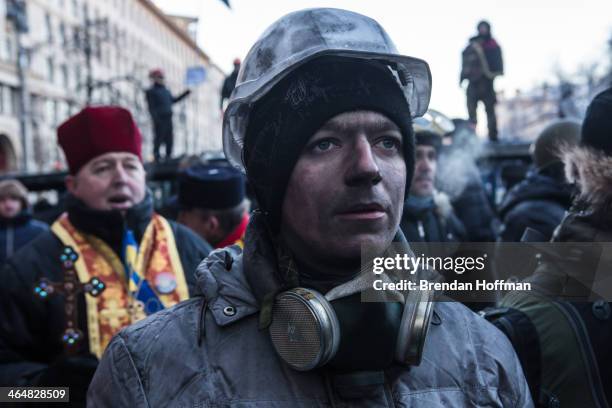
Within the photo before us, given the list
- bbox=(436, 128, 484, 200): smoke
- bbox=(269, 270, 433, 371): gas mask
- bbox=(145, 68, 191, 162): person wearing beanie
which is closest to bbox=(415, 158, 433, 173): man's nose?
bbox=(436, 128, 484, 200): smoke

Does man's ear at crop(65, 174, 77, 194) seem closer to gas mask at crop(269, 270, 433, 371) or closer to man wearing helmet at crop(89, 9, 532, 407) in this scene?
man wearing helmet at crop(89, 9, 532, 407)

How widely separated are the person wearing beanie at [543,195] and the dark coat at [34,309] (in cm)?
202

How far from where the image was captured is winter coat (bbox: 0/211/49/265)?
229 inches

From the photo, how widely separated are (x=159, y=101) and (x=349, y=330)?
12.3 meters

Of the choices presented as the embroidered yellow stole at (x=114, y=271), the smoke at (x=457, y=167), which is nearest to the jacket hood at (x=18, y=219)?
the embroidered yellow stole at (x=114, y=271)

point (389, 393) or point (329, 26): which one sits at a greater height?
point (329, 26)

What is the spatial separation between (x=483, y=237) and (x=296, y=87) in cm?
388

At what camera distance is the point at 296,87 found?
1.54 meters

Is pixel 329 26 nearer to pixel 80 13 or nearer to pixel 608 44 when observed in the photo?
pixel 608 44

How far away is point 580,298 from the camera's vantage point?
1782 mm

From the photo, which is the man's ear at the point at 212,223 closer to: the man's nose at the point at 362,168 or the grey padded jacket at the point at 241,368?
the grey padded jacket at the point at 241,368

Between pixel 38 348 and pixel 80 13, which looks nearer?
→ pixel 38 348

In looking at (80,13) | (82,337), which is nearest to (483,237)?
(82,337)

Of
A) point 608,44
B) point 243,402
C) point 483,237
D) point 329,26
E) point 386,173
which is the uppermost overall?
point 608,44
